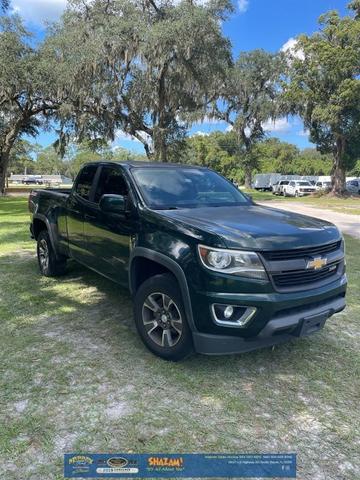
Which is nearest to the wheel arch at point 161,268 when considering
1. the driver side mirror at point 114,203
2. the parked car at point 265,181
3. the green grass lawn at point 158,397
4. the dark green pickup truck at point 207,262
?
the dark green pickup truck at point 207,262

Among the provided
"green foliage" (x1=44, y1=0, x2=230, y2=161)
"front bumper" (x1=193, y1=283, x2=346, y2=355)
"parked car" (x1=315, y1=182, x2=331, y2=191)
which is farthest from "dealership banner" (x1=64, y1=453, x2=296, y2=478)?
"parked car" (x1=315, y1=182, x2=331, y2=191)

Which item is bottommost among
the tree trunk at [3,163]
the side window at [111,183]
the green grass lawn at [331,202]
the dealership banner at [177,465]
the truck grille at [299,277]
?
the green grass lawn at [331,202]

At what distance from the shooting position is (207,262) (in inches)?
120

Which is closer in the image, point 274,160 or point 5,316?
point 5,316

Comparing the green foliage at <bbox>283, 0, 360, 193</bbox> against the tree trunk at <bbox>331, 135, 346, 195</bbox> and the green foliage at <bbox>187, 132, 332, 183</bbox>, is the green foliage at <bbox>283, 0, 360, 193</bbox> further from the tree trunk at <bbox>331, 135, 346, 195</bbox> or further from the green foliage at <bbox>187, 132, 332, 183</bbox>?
the green foliage at <bbox>187, 132, 332, 183</bbox>

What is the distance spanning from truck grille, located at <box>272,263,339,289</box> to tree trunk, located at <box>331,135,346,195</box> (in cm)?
3292

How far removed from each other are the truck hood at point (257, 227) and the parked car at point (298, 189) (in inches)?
1440

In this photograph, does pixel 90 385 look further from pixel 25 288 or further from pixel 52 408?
pixel 25 288

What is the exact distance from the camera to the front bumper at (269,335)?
3.03 meters

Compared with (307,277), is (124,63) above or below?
above

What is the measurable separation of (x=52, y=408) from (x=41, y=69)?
71.3ft

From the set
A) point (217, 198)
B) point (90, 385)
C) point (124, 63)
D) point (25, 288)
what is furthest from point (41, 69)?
point (90, 385)

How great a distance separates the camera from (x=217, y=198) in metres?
4.50

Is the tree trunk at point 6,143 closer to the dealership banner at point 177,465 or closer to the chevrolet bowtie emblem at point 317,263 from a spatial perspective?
the chevrolet bowtie emblem at point 317,263
